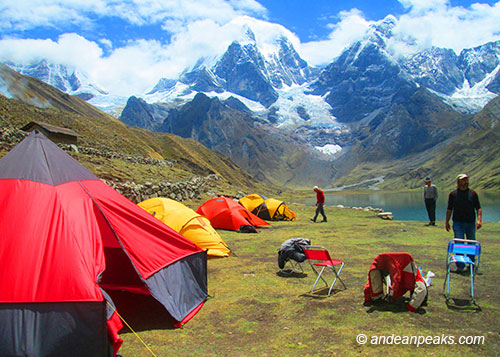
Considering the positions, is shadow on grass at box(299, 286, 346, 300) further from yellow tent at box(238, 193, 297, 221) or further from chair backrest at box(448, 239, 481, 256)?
yellow tent at box(238, 193, 297, 221)

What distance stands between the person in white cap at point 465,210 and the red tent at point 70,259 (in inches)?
292

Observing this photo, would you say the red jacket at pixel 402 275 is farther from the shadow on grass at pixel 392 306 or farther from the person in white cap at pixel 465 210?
the person in white cap at pixel 465 210

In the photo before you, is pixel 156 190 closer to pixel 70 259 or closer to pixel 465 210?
pixel 70 259

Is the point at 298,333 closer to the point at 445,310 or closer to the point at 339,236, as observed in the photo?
the point at 445,310

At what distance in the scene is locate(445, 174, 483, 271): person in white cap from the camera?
10.1 m

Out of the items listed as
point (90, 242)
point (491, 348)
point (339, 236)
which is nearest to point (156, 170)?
point (339, 236)

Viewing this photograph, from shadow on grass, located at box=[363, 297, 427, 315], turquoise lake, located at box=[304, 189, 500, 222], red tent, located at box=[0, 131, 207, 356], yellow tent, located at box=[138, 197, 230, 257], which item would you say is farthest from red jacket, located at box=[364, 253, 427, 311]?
turquoise lake, located at box=[304, 189, 500, 222]

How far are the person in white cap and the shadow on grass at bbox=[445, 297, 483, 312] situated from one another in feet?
8.37

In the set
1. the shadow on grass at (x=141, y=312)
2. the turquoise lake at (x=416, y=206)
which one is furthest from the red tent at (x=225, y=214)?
the turquoise lake at (x=416, y=206)

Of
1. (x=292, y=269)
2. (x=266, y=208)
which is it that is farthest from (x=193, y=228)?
(x=266, y=208)

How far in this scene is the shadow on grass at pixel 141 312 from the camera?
7434 millimetres

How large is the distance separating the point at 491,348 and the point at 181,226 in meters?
10.6

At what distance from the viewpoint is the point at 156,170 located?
41.0m

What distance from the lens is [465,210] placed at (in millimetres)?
→ 10164
